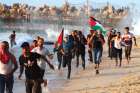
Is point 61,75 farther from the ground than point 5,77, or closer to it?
closer to it

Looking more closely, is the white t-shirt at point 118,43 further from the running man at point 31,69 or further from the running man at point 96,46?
the running man at point 31,69

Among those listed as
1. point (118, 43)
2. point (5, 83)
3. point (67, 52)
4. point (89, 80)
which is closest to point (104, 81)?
point (89, 80)

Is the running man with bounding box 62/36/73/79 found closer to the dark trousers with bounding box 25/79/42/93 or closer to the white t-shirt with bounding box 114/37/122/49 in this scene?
the white t-shirt with bounding box 114/37/122/49

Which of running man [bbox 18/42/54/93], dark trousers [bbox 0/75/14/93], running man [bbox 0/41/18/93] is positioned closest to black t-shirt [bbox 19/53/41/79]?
running man [bbox 18/42/54/93]

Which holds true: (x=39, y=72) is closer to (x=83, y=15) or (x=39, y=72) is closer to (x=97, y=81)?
(x=97, y=81)

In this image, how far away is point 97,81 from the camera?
17109mm

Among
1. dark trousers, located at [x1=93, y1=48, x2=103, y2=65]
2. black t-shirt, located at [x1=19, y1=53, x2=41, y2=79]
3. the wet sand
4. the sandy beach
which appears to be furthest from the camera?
dark trousers, located at [x1=93, y1=48, x2=103, y2=65]

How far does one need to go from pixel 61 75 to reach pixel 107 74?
1649mm

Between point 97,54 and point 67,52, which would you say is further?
point 97,54

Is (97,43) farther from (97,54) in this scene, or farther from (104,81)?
(104,81)

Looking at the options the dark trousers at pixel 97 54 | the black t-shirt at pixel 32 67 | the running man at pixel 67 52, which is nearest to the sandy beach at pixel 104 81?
the dark trousers at pixel 97 54

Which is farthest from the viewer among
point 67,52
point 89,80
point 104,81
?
point 67,52

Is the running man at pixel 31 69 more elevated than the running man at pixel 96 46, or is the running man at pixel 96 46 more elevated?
the running man at pixel 31 69

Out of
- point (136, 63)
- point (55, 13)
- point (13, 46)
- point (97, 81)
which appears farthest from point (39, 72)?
point (55, 13)
